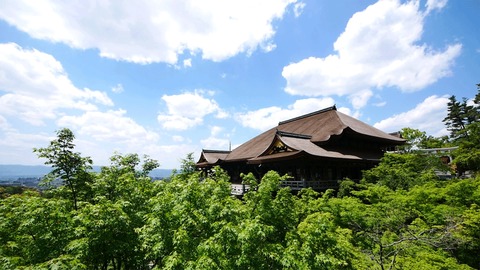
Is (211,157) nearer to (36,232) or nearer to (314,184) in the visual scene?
(314,184)

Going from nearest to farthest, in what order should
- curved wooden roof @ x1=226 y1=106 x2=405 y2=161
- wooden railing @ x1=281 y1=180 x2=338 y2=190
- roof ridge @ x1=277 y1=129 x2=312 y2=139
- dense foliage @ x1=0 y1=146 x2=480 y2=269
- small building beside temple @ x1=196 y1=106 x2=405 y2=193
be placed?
dense foliage @ x1=0 y1=146 x2=480 y2=269, wooden railing @ x1=281 y1=180 x2=338 y2=190, small building beside temple @ x1=196 y1=106 x2=405 y2=193, curved wooden roof @ x1=226 y1=106 x2=405 y2=161, roof ridge @ x1=277 y1=129 x2=312 y2=139

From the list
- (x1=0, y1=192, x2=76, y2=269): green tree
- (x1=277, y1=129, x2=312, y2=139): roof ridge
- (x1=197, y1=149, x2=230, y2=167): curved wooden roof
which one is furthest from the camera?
(x1=197, y1=149, x2=230, y2=167): curved wooden roof

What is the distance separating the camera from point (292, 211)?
8281 millimetres

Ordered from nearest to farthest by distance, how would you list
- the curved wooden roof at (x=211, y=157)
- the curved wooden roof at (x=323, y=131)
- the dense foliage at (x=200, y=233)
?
1. the dense foliage at (x=200, y=233)
2. the curved wooden roof at (x=323, y=131)
3. the curved wooden roof at (x=211, y=157)

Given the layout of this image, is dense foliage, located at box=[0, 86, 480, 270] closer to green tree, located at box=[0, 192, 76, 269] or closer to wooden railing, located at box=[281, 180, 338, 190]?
green tree, located at box=[0, 192, 76, 269]

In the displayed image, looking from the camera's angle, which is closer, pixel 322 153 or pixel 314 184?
pixel 314 184

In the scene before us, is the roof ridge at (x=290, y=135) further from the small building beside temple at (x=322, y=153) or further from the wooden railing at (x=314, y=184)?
the wooden railing at (x=314, y=184)

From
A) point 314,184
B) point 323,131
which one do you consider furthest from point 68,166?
point 323,131

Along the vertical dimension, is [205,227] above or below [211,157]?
below

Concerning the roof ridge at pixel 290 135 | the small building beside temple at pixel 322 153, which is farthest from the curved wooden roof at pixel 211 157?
the roof ridge at pixel 290 135

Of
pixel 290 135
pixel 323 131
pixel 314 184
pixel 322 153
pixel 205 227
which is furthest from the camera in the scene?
pixel 323 131

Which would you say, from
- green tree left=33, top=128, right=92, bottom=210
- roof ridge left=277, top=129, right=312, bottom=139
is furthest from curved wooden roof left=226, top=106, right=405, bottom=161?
green tree left=33, top=128, right=92, bottom=210

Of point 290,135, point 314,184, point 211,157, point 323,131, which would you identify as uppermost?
point 323,131

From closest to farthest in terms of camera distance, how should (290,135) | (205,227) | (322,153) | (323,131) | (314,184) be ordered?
A: 1. (205,227)
2. (314,184)
3. (322,153)
4. (290,135)
5. (323,131)
